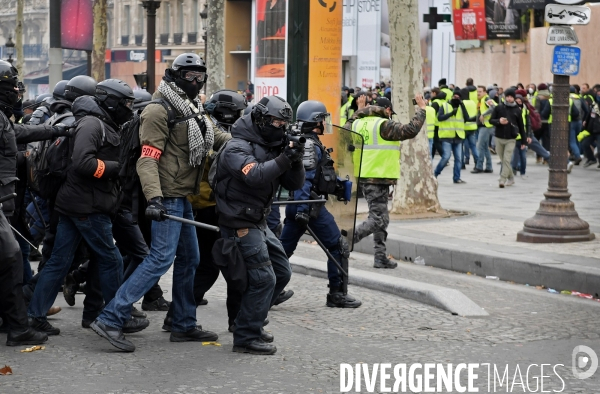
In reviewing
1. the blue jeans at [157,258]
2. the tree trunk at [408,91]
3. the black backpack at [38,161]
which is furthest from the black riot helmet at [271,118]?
the tree trunk at [408,91]

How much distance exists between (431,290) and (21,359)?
3456 millimetres

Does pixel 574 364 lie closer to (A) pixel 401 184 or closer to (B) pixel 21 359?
(B) pixel 21 359

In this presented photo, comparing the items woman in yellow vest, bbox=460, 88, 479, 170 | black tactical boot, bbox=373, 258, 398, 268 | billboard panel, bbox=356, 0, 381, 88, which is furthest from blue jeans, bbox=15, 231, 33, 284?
billboard panel, bbox=356, 0, 381, 88

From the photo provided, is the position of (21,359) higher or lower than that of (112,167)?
lower

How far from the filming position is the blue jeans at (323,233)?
8492 millimetres

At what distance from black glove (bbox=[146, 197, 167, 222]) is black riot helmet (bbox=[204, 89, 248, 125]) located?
131 centimetres

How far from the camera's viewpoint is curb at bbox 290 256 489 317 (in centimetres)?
838

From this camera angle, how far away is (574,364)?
6637 millimetres

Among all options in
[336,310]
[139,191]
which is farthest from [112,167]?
[336,310]

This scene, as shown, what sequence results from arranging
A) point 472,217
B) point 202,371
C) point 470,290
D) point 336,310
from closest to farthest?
point 202,371 → point 336,310 → point 470,290 → point 472,217

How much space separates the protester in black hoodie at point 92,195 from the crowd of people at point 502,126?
11.4m

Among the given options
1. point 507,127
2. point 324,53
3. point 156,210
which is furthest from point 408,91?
point 156,210

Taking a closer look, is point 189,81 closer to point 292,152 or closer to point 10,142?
point 292,152

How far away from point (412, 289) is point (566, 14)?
4023 millimetres
